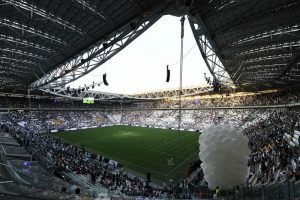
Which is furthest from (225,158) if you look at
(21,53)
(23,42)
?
(21,53)

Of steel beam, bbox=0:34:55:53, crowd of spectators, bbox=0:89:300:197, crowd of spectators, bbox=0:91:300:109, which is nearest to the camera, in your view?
steel beam, bbox=0:34:55:53

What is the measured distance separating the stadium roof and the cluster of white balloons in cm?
765

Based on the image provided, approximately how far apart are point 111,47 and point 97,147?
2443 cm

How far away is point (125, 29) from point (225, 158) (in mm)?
10767

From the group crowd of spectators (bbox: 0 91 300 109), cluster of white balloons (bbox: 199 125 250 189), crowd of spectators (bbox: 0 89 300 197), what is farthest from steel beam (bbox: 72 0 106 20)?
crowd of spectators (bbox: 0 91 300 109)

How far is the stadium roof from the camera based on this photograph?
16312 mm

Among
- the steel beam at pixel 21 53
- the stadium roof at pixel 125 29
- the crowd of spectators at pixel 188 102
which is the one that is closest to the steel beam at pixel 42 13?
the stadium roof at pixel 125 29

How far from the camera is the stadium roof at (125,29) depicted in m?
16.3

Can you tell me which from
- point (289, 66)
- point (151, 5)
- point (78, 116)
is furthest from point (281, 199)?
point (78, 116)

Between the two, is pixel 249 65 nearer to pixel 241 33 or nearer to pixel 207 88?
pixel 241 33

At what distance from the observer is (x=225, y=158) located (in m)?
15.9

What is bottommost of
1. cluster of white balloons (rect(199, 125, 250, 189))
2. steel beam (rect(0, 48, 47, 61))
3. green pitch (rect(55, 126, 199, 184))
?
green pitch (rect(55, 126, 199, 184))

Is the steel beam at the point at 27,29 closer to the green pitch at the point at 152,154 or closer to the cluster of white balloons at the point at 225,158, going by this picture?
the cluster of white balloons at the point at 225,158

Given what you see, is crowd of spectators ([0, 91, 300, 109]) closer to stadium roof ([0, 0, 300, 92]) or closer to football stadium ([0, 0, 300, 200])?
football stadium ([0, 0, 300, 200])
